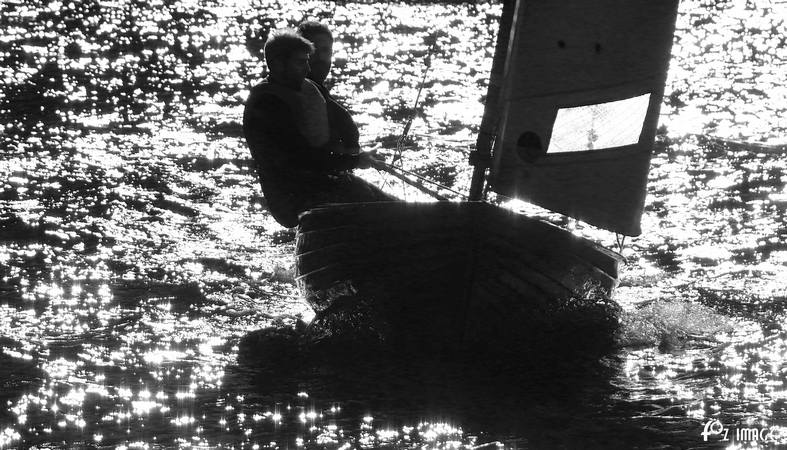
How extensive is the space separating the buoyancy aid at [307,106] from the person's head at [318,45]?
1.74ft

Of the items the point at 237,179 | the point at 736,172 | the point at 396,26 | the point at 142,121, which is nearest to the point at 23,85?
the point at 142,121

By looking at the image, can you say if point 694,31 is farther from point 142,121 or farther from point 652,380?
point 652,380

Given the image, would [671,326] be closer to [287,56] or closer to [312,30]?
[287,56]

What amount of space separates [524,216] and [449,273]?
50 centimetres

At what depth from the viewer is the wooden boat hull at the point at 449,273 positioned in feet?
20.0

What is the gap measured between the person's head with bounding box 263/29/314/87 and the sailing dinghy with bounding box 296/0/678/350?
3.26ft

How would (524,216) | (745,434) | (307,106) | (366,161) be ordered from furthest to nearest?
(366,161) → (307,106) → (524,216) → (745,434)

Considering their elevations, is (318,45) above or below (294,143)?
above

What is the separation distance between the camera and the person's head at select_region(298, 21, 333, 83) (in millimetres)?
7910

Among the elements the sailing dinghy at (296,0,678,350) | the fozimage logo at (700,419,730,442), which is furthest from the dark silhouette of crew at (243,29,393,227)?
the fozimage logo at (700,419,730,442)

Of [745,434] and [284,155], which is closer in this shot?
[745,434]

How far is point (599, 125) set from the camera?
6926mm

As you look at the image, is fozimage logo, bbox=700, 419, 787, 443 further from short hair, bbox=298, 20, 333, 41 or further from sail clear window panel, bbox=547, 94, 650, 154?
short hair, bbox=298, 20, 333, 41

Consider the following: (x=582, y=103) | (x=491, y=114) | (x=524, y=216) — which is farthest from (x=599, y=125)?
(x=524, y=216)
